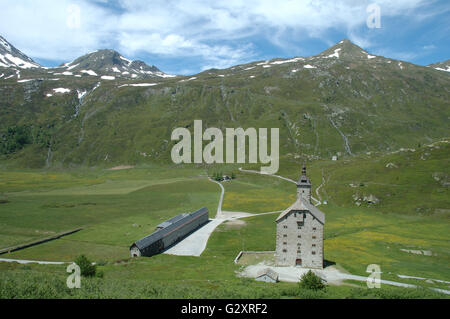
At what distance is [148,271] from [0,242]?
47271 millimetres

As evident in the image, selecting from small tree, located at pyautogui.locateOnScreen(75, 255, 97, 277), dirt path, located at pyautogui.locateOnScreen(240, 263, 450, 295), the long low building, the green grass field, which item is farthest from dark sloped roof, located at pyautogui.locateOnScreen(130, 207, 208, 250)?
dirt path, located at pyautogui.locateOnScreen(240, 263, 450, 295)

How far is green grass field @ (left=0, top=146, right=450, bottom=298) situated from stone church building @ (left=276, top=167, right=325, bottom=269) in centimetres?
804

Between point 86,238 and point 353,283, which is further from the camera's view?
point 86,238

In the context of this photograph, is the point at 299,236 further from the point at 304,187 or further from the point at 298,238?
the point at 304,187

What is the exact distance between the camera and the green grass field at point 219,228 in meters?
48.3

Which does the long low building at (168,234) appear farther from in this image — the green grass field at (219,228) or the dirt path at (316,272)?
the dirt path at (316,272)

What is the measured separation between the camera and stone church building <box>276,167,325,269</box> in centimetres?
6675

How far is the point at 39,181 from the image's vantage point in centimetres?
19975

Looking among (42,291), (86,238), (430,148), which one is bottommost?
(86,238)

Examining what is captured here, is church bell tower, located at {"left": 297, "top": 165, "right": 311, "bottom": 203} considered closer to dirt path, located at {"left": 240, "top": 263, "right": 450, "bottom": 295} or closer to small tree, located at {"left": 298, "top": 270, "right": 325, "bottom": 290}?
dirt path, located at {"left": 240, "top": 263, "right": 450, "bottom": 295}

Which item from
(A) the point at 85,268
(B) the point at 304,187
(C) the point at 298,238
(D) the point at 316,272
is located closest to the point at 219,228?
(B) the point at 304,187

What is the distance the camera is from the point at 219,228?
3952 inches
